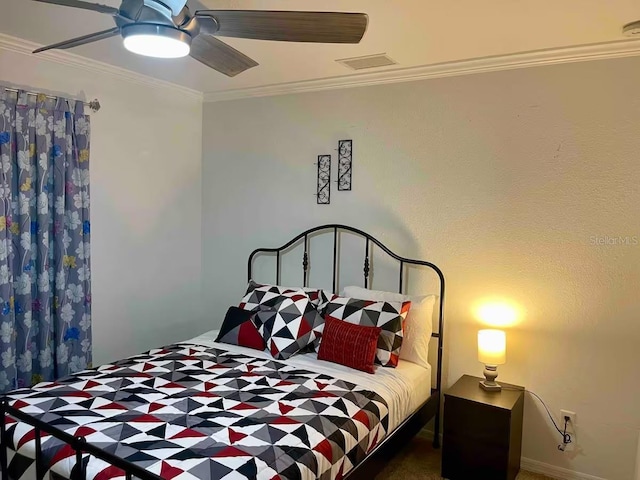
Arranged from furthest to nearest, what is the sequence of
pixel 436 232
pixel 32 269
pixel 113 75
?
pixel 113 75 < pixel 436 232 < pixel 32 269

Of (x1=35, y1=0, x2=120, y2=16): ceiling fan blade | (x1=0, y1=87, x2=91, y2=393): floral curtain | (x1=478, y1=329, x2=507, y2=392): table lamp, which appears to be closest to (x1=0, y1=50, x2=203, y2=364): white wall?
(x1=0, y1=87, x2=91, y2=393): floral curtain

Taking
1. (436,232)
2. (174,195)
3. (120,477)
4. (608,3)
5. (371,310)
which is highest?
(608,3)

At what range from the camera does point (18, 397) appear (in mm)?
2256

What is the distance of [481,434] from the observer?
2688mm

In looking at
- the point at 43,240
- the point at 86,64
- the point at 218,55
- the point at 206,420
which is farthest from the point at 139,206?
the point at 206,420

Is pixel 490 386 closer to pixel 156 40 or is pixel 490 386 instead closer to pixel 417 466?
pixel 417 466

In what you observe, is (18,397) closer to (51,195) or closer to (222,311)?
(51,195)

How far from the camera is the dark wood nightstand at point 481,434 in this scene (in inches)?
104

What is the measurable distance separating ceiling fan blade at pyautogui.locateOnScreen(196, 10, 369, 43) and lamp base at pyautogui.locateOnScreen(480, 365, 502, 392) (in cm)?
201

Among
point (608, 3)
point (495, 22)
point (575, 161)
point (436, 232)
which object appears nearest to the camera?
point (608, 3)

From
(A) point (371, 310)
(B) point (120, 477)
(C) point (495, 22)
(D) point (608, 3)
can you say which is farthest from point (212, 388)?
(D) point (608, 3)

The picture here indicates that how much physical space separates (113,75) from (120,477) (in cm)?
269

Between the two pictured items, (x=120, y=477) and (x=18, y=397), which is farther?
(x=18, y=397)

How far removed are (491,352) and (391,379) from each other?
0.59 meters
